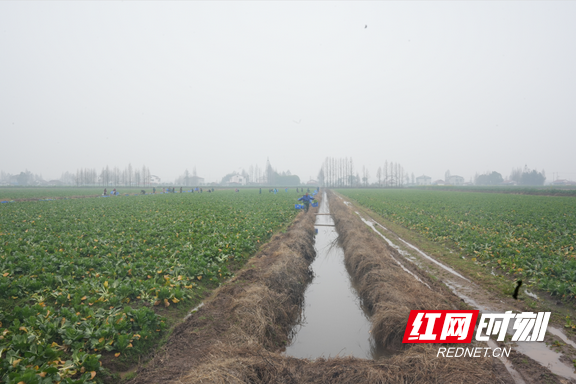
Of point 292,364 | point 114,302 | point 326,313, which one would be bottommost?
point 326,313

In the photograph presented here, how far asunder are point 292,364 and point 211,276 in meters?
5.24

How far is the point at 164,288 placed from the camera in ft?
24.4

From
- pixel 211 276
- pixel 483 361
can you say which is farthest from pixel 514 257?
pixel 211 276

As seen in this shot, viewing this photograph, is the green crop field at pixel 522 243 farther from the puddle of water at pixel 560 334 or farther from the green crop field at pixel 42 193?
the green crop field at pixel 42 193

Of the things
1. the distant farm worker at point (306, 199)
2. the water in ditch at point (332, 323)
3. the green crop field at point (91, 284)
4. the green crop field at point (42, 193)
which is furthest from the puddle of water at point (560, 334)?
the green crop field at point (42, 193)

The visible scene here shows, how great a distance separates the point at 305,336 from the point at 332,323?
1.01 meters

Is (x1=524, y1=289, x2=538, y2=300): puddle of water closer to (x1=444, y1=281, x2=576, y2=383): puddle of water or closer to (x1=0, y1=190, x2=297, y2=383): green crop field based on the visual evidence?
(x1=444, y1=281, x2=576, y2=383): puddle of water

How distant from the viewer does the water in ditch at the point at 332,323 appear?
21.5 ft

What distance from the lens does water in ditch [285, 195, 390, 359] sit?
6.56m

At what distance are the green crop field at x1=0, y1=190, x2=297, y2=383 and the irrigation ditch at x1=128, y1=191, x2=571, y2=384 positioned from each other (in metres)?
0.84

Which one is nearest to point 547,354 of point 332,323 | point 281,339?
point 332,323

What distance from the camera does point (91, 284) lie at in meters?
7.32

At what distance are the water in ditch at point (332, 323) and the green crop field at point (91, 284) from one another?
10.4ft

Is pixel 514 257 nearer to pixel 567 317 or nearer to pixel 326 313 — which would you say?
pixel 567 317
